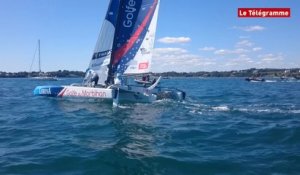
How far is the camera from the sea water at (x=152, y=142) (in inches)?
320

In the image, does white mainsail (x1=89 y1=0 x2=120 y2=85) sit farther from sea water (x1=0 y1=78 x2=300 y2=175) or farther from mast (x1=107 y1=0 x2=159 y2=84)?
sea water (x1=0 y1=78 x2=300 y2=175)

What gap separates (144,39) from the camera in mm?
24797

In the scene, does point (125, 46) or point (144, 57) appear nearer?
point (125, 46)

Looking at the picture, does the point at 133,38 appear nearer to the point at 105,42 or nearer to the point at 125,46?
the point at 125,46

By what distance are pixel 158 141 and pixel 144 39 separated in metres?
14.8

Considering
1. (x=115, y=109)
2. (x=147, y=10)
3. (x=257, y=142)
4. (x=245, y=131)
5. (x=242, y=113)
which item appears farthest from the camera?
(x=147, y=10)

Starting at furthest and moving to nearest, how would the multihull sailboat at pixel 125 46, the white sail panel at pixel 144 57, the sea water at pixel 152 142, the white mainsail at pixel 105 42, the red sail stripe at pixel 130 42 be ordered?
the white sail panel at pixel 144 57 < the red sail stripe at pixel 130 42 < the white mainsail at pixel 105 42 < the multihull sailboat at pixel 125 46 < the sea water at pixel 152 142

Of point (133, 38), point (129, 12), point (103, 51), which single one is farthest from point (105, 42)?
point (129, 12)

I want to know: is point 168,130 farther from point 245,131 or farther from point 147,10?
point 147,10

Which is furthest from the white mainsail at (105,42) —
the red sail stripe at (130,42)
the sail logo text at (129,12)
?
the sail logo text at (129,12)

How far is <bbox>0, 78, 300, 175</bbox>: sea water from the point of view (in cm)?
813

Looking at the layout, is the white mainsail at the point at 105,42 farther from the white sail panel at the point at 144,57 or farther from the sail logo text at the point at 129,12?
the white sail panel at the point at 144,57

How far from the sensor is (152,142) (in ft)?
35.3

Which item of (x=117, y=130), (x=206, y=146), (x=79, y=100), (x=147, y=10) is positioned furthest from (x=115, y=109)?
(x=206, y=146)
